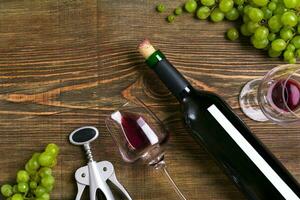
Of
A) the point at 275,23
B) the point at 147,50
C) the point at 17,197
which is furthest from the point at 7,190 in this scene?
the point at 275,23

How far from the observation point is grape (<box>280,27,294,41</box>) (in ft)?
3.84

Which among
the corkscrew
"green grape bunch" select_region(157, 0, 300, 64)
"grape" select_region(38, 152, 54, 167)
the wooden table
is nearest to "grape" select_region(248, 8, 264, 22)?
"green grape bunch" select_region(157, 0, 300, 64)

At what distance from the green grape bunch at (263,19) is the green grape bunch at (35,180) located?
0.42 m

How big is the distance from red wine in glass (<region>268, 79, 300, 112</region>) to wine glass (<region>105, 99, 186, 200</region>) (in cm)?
24

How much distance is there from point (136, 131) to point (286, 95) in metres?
0.32

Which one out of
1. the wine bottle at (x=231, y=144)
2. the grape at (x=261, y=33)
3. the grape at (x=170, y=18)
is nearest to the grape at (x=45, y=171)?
the wine bottle at (x=231, y=144)

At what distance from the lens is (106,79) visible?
4.11 feet

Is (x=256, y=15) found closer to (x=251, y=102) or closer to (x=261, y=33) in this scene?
(x=261, y=33)

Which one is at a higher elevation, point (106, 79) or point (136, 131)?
point (106, 79)

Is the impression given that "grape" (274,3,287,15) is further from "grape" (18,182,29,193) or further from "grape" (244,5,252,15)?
"grape" (18,182,29,193)

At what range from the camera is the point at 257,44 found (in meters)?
1.22

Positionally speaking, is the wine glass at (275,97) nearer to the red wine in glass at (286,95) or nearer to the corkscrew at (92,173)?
the red wine in glass at (286,95)

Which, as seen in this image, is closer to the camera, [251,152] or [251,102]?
[251,152]

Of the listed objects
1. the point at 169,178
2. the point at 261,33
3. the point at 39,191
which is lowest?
the point at 169,178
